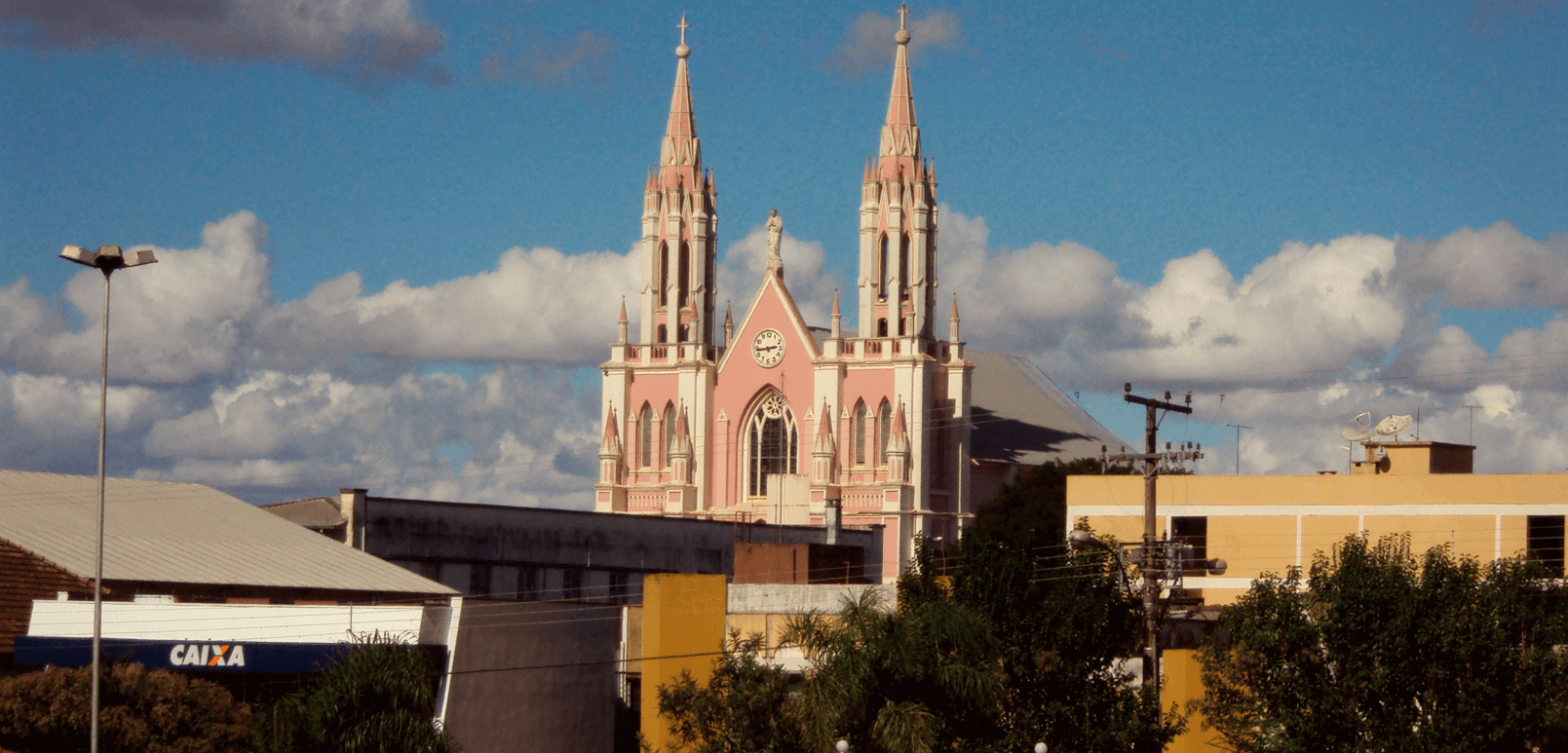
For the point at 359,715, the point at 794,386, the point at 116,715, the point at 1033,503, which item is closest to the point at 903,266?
the point at 794,386

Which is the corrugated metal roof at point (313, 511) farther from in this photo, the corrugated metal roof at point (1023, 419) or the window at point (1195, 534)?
the corrugated metal roof at point (1023, 419)

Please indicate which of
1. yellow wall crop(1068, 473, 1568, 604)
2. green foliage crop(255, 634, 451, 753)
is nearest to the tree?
green foliage crop(255, 634, 451, 753)

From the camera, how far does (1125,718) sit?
119ft

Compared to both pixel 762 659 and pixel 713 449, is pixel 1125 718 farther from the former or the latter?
pixel 713 449

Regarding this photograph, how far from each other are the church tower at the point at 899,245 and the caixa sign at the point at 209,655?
52765 millimetres

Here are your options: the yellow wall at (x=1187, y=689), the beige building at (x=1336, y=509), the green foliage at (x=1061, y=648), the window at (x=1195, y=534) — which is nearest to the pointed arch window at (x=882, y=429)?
the beige building at (x=1336, y=509)

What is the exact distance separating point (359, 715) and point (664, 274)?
62.1 m

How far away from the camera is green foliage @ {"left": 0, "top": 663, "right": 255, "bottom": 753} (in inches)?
1258

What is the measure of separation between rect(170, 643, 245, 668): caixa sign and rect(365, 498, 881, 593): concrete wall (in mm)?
25103

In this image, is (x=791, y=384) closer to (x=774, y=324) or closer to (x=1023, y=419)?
(x=774, y=324)

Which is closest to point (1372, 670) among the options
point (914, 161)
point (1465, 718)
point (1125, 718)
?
point (1465, 718)

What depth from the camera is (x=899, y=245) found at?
294ft

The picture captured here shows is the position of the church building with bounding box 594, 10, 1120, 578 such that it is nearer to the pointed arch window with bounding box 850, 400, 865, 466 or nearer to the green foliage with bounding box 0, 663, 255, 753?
the pointed arch window with bounding box 850, 400, 865, 466

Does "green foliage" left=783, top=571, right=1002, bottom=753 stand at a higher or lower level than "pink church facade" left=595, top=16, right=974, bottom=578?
lower
